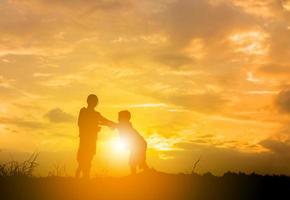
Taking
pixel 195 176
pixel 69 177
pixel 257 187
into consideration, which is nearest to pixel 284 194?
pixel 257 187

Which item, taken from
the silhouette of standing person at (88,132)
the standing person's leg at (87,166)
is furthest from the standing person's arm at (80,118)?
the standing person's leg at (87,166)

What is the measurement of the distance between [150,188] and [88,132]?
3.00 meters

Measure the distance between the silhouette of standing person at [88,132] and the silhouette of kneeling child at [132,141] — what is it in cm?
37

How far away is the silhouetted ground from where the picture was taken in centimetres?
1419

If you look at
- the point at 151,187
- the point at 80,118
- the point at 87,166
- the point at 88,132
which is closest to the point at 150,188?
the point at 151,187

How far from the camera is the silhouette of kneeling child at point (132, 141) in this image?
651 inches

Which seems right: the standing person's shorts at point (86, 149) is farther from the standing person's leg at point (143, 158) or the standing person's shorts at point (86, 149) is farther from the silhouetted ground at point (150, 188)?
the standing person's leg at point (143, 158)

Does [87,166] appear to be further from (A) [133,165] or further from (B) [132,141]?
(B) [132,141]

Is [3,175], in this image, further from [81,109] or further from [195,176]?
[195,176]

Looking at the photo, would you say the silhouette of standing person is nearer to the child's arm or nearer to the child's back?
the child's arm

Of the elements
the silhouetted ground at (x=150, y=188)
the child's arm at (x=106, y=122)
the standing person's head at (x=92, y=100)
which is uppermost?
the standing person's head at (x=92, y=100)

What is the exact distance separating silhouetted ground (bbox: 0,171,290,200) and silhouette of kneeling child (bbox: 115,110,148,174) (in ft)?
1.70

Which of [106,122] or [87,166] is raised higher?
[106,122]

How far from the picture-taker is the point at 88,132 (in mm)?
16516
